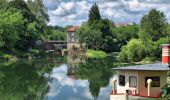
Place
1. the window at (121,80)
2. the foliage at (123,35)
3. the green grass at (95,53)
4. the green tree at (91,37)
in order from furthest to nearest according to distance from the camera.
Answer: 1. the foliage at (123,35)
2. the green tree at (91,37)
3. the green grass at (95,53)
4. the window at (121,80)

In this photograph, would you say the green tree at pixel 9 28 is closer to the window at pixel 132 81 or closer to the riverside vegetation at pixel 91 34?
the riverside vegetation at pixel 91 34

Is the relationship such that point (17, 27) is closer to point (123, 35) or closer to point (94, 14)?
point (94, 14)

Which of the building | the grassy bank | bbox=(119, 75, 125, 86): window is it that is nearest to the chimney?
the building

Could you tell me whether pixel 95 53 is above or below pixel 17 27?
below

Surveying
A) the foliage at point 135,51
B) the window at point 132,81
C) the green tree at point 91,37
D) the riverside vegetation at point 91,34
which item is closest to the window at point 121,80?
the window at point 132,81

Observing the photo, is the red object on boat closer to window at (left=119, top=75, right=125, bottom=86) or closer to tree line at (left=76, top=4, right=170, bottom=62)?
window at (left=119, top=75, right=125, bottom=86)

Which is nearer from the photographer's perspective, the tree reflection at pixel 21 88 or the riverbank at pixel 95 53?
the tree reflection at pixel 21 88

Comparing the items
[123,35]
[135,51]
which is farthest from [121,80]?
[123,35]

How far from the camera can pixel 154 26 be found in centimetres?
11444

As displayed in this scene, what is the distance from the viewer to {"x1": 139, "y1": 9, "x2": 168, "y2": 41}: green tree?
371ft

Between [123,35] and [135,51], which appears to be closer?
[135,51]

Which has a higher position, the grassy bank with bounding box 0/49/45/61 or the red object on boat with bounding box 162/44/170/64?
the red object on boat with bounding box 162/44/170/64

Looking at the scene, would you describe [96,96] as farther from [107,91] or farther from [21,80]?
[21,80]

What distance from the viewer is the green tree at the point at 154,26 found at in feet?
371
